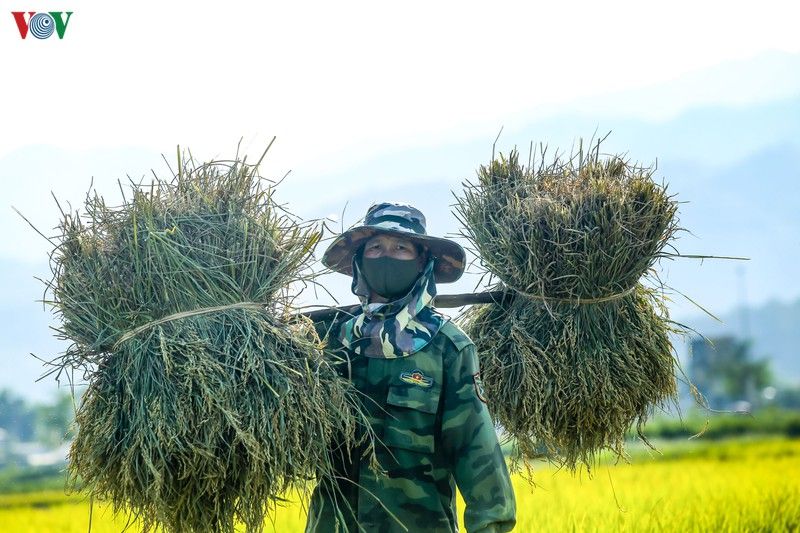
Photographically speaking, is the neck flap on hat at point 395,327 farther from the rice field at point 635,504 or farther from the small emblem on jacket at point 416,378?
the rice field at point 635,504

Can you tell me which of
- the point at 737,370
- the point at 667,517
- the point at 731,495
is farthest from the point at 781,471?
the point at 737,370

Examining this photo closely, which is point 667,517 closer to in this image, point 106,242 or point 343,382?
point 343,382

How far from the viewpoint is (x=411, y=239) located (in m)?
4.51

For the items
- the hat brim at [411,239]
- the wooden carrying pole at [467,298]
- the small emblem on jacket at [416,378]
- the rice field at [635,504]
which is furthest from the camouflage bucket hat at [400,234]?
the rice field at [635,504]

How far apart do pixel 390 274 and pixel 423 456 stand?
817 mm

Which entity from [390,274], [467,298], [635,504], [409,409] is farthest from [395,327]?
[635,504]

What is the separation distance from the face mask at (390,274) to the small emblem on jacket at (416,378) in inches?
14.3

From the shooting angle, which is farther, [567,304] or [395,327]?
[567,304]

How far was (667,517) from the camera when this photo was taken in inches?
Result: 323

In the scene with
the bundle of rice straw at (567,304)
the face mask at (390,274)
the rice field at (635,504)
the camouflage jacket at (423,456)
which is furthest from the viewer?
the rice field at (635,504)

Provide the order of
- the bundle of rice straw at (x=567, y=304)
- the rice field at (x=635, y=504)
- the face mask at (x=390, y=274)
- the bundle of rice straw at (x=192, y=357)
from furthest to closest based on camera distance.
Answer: the rice field at (x=635, y=504)
the bundle of rice straw at (x=567, y=304)
the face mask at (x=390, y=274)
the bundle of rice straw at (x=192, y=357)

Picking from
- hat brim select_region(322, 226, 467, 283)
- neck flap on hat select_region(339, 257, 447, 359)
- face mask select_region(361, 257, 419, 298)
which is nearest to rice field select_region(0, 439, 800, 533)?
hat brim select_region(322, 226, 467, 283)

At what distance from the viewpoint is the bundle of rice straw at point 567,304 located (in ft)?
16.5

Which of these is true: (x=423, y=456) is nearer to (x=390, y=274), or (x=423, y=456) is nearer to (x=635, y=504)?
(x=390, y=274)
